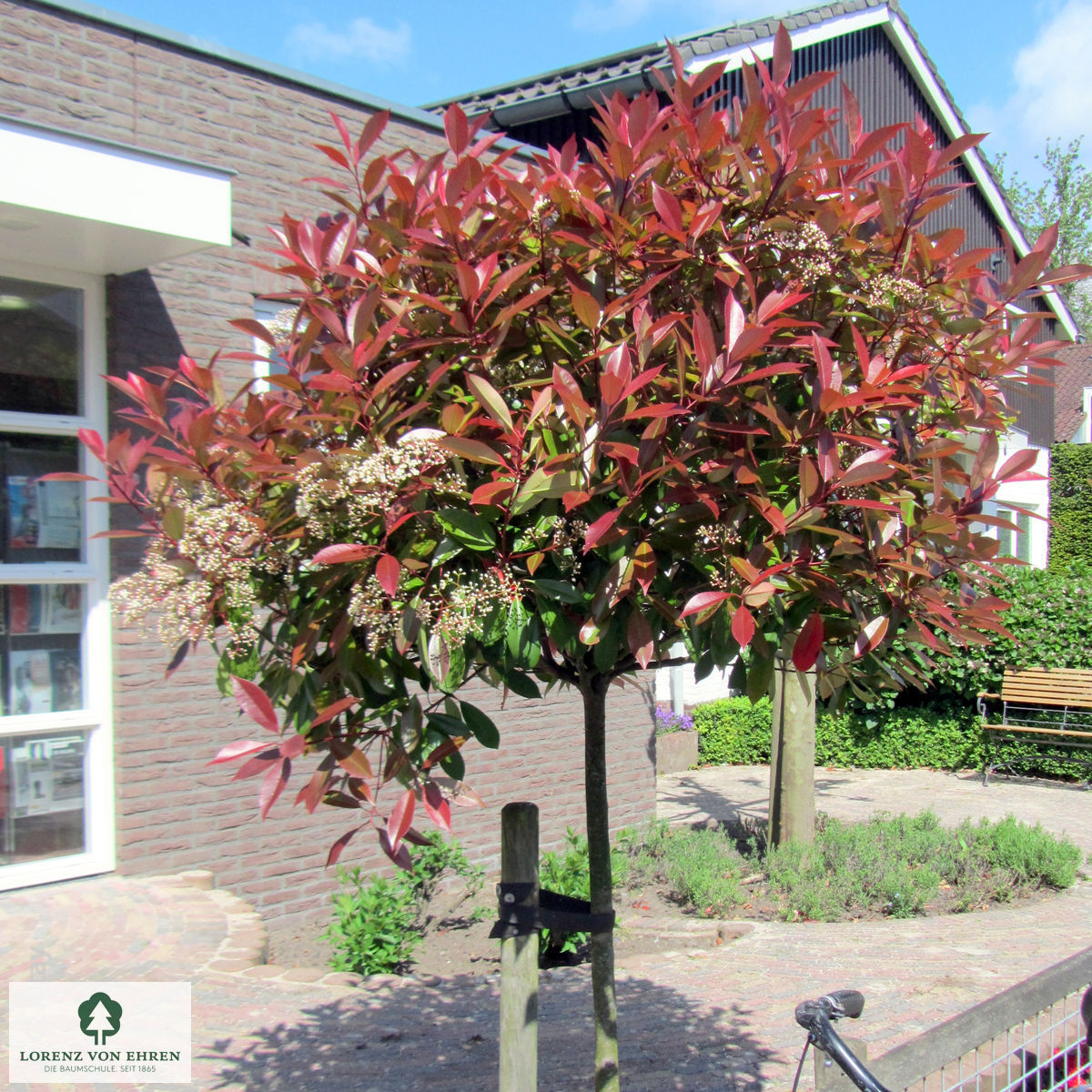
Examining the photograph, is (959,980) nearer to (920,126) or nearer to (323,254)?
(920,126)

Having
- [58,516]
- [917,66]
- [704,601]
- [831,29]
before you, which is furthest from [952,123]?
[704,601]

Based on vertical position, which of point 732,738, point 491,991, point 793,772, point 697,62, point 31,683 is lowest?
point 732,738

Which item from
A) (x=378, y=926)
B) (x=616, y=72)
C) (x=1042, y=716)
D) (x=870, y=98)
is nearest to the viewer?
(x=378, y=926)

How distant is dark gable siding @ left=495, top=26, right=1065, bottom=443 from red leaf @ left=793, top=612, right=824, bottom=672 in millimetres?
9542

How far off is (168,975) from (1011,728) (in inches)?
390

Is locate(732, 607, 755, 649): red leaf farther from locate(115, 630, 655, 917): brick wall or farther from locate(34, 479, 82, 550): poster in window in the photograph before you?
locate(34, 479, 82, 550): poster in window

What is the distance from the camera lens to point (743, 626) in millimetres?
1640

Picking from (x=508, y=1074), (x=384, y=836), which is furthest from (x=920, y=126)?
(x=508, y=1074)

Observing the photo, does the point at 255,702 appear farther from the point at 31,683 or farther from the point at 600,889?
the point at 31,683

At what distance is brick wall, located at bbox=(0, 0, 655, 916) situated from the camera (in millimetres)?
5383

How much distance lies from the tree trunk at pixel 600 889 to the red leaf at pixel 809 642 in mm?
781

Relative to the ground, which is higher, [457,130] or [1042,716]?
[457,130]

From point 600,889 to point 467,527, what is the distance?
119cm

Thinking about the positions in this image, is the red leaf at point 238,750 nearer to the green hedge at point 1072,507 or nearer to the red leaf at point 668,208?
the red leaf at point 668,208
